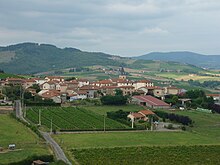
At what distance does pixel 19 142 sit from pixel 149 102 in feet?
127

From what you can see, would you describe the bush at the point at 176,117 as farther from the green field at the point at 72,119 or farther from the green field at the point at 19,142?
the green field at the point at 19,142

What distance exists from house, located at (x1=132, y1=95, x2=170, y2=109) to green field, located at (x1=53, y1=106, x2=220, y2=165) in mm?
20637

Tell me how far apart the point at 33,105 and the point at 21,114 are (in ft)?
28.5

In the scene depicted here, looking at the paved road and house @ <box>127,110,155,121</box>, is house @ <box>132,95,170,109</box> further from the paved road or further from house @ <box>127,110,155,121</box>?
the paved road

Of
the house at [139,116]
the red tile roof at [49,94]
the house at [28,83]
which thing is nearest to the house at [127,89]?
the red tile roof at [49,94]

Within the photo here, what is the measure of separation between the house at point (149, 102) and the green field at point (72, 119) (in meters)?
13.6

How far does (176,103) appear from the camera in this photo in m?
78.1

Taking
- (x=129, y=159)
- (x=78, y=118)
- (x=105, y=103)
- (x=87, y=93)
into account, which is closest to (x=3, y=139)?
(x=129, y=159)

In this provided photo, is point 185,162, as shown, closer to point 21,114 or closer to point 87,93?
point 21,114

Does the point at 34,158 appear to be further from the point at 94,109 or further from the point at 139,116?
the point at 94,109

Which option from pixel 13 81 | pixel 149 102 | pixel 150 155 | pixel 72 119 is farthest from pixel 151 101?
pixel 150 155

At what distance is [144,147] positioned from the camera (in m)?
39.8

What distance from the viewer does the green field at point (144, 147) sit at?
35.2 metres

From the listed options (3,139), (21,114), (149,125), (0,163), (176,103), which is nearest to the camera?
(0,163)
